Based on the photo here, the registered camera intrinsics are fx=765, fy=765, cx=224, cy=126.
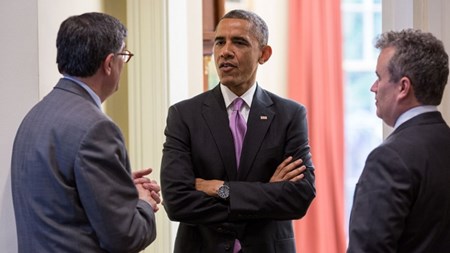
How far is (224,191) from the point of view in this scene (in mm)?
2754

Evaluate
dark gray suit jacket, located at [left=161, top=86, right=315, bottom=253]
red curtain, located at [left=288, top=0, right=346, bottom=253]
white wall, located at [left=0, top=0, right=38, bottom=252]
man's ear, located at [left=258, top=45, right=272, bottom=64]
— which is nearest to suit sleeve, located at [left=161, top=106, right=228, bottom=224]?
dark gray suit jacket, located at [left=161, top=86, right=315, bottom=253]

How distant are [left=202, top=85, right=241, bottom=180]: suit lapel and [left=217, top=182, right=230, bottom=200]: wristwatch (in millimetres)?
79

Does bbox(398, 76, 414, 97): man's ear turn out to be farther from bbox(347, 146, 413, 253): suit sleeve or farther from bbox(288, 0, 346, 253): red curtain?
bbox(288, 0, 346, 253): red curtain

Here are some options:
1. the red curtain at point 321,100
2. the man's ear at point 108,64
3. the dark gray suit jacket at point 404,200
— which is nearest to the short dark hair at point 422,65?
the dark gray suit jacket at point 404,200

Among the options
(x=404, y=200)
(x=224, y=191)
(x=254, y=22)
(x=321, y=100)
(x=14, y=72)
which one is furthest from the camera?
(x=321, y=100)

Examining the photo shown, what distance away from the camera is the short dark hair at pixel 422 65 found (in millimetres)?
2064

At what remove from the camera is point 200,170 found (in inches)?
112

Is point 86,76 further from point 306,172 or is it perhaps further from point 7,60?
point 306,172

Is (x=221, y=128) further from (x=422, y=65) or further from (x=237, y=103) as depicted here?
(x=422, y=65)

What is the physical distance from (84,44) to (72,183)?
1.26 feet

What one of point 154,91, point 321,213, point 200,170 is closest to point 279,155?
point 200,170

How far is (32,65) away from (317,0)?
3.97m

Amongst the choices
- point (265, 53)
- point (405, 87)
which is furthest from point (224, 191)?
point (405, 87)

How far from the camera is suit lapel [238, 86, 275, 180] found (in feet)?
9.26
